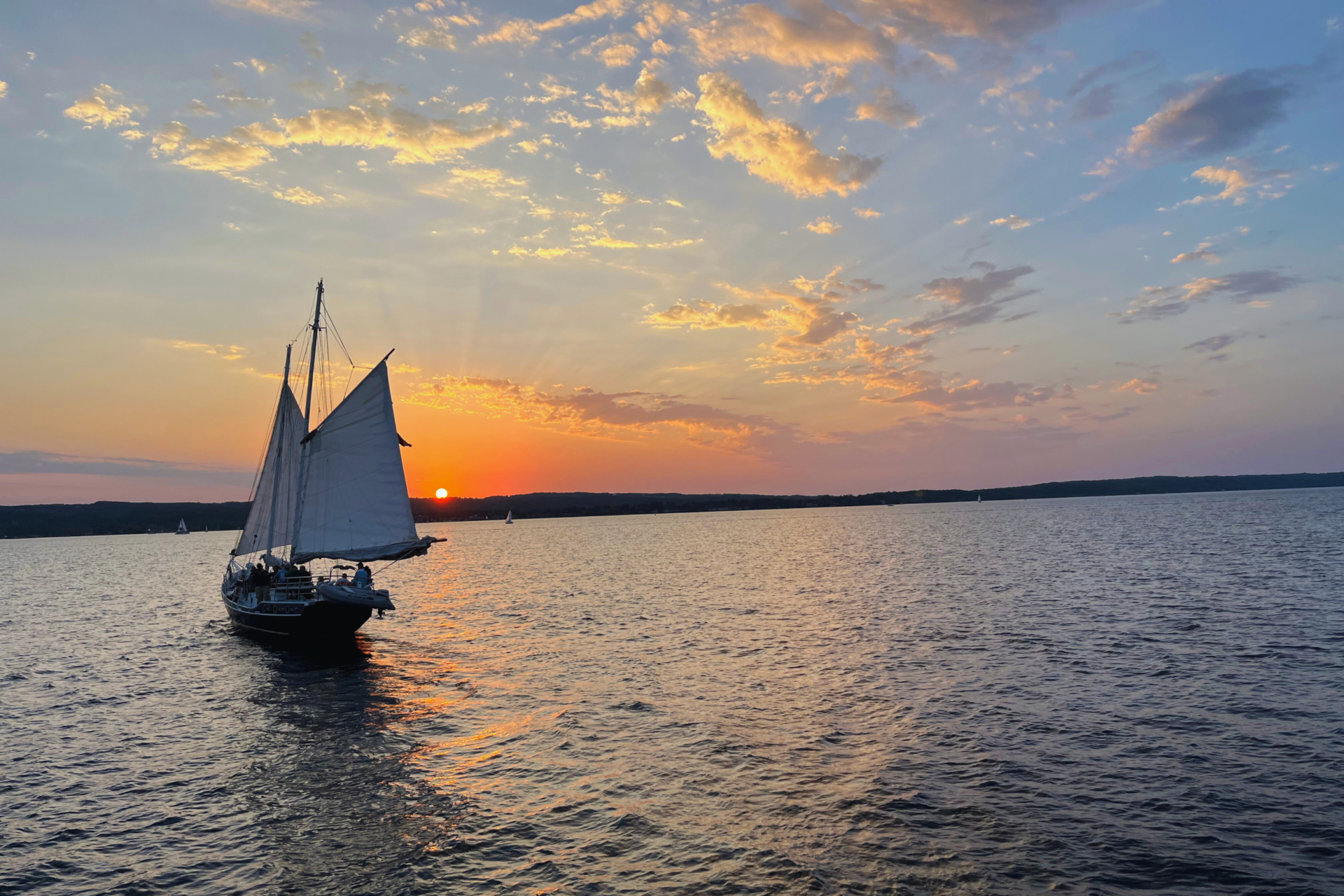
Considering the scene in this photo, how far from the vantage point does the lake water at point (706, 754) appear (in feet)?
46.0

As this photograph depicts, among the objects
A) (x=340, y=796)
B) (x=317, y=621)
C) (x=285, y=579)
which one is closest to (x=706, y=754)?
(x=340, y=796)

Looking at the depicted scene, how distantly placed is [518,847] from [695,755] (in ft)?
21.5

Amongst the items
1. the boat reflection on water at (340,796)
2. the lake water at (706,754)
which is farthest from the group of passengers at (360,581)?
the boat reflection on water at (340,796)

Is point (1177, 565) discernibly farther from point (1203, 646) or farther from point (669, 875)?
point (669, 875)

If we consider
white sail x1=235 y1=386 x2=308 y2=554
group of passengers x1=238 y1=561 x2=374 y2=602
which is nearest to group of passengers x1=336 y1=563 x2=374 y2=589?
group of passengers x1=238 y1=561 x2=374 y2=602

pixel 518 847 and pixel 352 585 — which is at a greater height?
pixel 352 585

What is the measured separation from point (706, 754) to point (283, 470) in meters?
42.1

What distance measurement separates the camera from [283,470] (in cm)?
5072

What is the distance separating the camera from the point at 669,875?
13.5 meters

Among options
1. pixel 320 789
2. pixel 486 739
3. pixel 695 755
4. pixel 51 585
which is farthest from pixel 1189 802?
pixel 51 585

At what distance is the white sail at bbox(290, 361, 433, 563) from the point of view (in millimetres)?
39938

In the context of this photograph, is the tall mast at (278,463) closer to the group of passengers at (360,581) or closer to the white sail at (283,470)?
the white sail at (283,470)

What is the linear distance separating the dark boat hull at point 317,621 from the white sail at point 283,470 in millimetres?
8001

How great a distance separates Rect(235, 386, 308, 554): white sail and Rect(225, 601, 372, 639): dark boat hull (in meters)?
8.00
